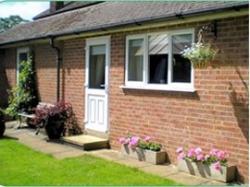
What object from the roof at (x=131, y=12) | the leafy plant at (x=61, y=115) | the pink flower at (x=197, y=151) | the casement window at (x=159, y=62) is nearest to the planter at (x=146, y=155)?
the pink flower at (x=197, y=151)

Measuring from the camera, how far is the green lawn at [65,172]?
26.0 feet

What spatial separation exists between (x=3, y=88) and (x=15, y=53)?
7.56 ft

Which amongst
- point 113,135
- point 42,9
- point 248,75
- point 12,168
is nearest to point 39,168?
point 12,168

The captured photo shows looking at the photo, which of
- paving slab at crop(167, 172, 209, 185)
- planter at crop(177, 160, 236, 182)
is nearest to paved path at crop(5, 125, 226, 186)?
paving slab at crop(167, 172, 209, 185)

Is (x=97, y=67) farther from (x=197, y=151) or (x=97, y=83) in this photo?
(x=197, y=151)

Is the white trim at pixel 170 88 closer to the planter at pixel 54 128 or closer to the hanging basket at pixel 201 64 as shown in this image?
the hanging basket at pixel 201 64

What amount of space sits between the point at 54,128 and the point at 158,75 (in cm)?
411

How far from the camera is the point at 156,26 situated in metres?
A: 9.67

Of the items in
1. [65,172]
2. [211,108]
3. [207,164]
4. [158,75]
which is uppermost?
[158,75]

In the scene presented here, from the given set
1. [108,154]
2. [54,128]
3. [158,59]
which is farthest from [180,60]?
[54,128]

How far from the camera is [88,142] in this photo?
36.7ft

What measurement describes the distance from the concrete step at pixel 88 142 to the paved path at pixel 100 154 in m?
0.15

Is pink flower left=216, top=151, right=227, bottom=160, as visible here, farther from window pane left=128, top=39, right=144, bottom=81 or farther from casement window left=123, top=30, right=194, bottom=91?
window pane left=128, top=39, right=144, bottom=81

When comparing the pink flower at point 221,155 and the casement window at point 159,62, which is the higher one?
the casement window at point 159,62
